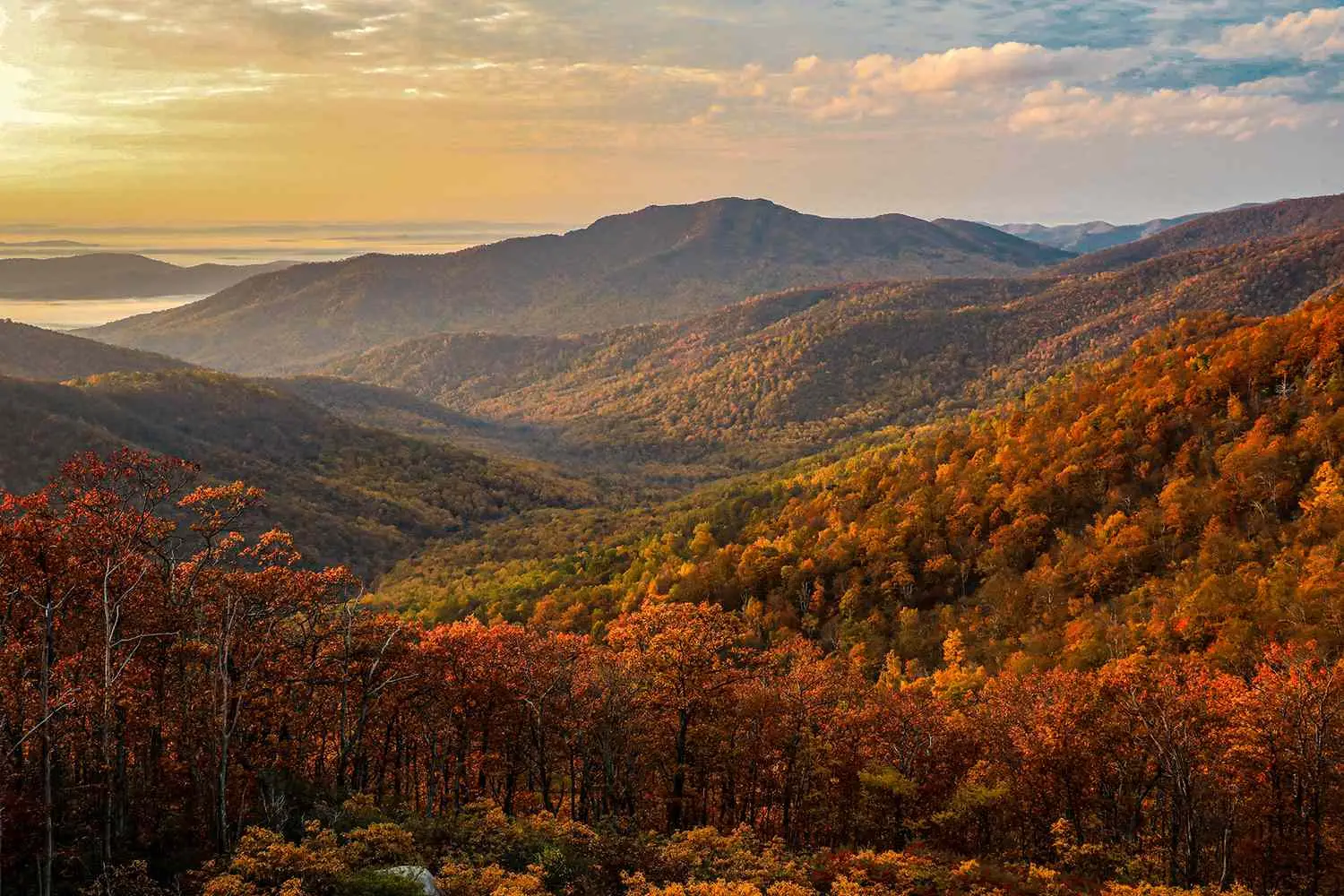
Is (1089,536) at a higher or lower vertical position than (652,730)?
higher

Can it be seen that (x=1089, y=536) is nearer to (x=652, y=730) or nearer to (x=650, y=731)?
(x=652, y=730)

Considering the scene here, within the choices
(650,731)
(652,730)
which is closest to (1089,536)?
(652,730)

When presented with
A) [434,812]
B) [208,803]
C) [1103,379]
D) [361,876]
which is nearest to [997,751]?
[434,812]

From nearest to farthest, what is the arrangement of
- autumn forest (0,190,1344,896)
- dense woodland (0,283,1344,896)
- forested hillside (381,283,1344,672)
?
autumn forest (0,190,1344,896)
dense woodland (0,283,1344,896)
forested hillside (381,283,1344,672)

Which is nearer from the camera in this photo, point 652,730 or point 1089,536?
point 652,730

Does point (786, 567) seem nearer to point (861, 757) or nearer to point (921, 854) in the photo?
point (861, 757)

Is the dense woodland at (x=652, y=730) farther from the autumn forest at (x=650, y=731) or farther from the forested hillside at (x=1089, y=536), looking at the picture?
the forested hillside at (x=1089, y=536)

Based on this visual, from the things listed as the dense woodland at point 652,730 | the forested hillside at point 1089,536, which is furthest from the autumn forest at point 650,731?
the forested hillside at point 1089,536

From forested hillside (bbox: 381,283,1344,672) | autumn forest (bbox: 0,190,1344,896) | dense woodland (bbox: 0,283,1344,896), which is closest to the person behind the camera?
autumn forest (bbox: 0,190,1344,896)

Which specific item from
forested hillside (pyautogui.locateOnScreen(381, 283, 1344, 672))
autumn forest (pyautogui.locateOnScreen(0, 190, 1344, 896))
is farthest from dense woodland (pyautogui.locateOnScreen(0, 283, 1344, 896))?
forested hillside (pyautogui.locateOnScreen(381, 283, 1344, 672))

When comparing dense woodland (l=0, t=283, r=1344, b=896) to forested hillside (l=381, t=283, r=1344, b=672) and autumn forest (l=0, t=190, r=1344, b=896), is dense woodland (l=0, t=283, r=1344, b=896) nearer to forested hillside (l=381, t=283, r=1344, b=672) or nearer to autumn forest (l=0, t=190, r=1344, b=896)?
autumn forest (l=0, t=190, r=1344, b=896)

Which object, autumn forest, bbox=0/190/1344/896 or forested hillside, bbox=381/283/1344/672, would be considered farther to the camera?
forested hillside, bbox=381/283/1344/672
